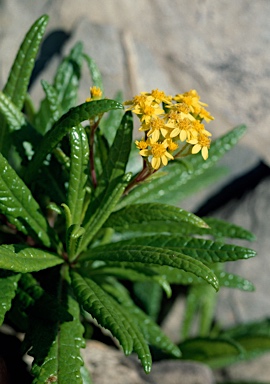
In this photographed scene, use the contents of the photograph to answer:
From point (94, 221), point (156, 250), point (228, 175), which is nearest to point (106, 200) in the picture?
point (94, 221)

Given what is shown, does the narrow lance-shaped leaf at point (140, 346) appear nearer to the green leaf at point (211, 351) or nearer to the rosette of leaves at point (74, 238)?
the rosette of leaves at point (74, 238)

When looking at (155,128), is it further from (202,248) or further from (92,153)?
(202,248)

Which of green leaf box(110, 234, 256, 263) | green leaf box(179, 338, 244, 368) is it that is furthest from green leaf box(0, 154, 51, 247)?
green leaf box(179, 338, 244, 368)

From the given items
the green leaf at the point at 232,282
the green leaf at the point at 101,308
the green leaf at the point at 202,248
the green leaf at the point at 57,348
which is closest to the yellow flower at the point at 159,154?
the green leaf at the point at 202,248

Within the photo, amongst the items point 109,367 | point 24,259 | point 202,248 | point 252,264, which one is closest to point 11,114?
point 24,259

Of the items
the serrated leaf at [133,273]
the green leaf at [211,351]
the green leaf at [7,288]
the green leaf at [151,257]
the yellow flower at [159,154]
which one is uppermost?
the yellow flower at [159,154]

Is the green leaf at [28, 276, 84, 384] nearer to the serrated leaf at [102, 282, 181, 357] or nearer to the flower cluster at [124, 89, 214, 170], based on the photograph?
the serrated leaf at [102, 282, 181, 357]

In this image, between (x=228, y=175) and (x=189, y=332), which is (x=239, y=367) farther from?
(x=228, y=175)
